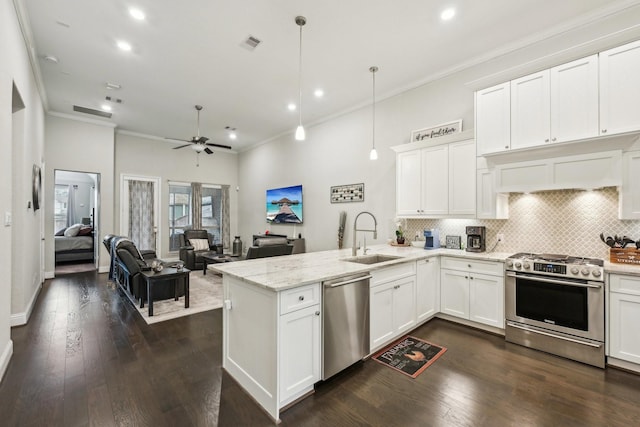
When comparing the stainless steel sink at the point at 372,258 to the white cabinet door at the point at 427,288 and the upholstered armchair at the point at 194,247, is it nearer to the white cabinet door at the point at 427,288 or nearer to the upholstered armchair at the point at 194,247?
the white cabinet door at the point at 427,288

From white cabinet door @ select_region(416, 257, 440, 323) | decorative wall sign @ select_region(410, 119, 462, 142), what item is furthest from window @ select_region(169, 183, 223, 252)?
white cabinet door @ select_region(416, 257, 440, 323)

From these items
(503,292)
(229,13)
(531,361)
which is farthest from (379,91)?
(531,361)

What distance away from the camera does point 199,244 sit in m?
7.46

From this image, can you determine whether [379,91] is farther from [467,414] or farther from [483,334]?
[467,414]

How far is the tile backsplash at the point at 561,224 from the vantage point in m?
2.99

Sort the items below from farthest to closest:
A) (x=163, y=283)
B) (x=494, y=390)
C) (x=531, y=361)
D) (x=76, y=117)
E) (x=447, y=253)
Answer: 1. (x=76, y=117)
2. (x=163, y=283)
3. (x=447, y=253)
4. (x=531, y=361)
5. (x=494, y=390)

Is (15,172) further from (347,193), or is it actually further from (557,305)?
(557,305)

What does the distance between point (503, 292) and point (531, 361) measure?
0.71 metres

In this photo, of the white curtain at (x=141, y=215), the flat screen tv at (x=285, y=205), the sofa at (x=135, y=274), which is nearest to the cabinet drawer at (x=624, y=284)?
the sofa at (x=135, y=274)

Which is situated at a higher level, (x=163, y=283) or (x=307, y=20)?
(x=307, y=20)

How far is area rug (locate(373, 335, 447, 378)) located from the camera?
2.60 m

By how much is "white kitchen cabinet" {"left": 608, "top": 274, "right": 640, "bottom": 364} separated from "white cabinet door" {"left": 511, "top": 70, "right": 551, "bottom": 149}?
154 centimetres

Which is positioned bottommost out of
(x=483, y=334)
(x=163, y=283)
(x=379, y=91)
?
(x=483, y=334)

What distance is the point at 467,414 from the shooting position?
1995 millimetres
